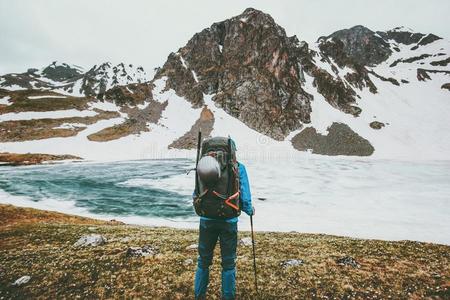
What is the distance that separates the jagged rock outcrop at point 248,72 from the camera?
14950 cm

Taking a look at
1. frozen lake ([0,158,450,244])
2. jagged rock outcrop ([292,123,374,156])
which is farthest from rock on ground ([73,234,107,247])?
jagged rock outcrop ([292,123,374,156])

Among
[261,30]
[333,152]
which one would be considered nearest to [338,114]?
[333,152]

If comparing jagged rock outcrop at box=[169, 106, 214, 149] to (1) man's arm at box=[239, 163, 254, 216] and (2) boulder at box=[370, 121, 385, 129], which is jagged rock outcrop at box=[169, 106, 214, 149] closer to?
(2) boulder at box=[370, 121, 385, 129]

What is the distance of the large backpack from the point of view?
293 inches

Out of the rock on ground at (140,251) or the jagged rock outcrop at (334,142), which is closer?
the rock on ground at (140,251)

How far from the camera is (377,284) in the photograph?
390 inches

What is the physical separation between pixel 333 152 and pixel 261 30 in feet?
266

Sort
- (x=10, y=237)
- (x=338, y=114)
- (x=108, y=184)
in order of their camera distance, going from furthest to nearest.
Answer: (x=338, y=114), (x=108, y=184), (x=10, y=237)

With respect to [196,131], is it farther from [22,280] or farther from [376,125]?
[22,280]

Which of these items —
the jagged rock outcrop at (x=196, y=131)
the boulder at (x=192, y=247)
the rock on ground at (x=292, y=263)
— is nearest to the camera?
the rock on ground at (x=292, y=263)

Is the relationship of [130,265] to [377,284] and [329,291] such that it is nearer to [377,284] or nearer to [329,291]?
[329,291]

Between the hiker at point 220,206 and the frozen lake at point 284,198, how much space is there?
2286cm

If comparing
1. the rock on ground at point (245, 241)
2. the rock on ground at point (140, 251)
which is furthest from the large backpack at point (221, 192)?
the rock on ground at point (245, 241)

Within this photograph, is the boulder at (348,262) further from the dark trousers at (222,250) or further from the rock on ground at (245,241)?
the dark trousers at (222,250)
